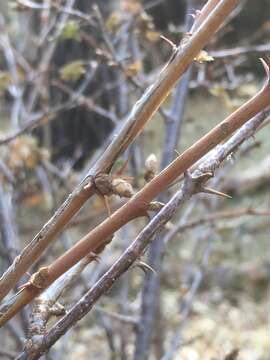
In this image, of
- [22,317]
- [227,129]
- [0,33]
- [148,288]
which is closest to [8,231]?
[22,317]

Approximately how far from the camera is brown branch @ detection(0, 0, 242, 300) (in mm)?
422

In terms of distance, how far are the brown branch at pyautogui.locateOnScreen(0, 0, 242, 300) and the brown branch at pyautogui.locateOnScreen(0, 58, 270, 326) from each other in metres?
0.01

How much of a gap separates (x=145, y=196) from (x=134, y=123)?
0.19 feet

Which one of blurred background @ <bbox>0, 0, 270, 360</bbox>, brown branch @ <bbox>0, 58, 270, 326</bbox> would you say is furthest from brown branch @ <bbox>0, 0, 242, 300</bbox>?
blurred background @ <bbox>0, 0, 270, 360</bbox>

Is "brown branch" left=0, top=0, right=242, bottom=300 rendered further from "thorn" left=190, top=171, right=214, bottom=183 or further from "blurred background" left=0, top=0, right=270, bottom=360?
"blurred background" left=0, top=0, right=270, bottom=360

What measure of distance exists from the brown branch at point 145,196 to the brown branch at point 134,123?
1cm

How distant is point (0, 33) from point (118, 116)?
2.63 feet

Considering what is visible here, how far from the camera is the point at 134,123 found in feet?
Answer: 1.48

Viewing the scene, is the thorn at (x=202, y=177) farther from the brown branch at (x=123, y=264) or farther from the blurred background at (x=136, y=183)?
→ the blurred background at (x=136, y=183)

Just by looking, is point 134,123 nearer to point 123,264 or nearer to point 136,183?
point 123,264

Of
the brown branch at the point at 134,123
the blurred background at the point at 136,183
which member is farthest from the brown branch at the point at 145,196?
the blurred background at the point at 136,183

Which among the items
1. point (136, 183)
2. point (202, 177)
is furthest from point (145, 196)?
point (136, 183)

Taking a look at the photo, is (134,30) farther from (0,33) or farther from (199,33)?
(199,33)

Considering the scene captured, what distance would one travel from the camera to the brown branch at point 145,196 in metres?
0.44
